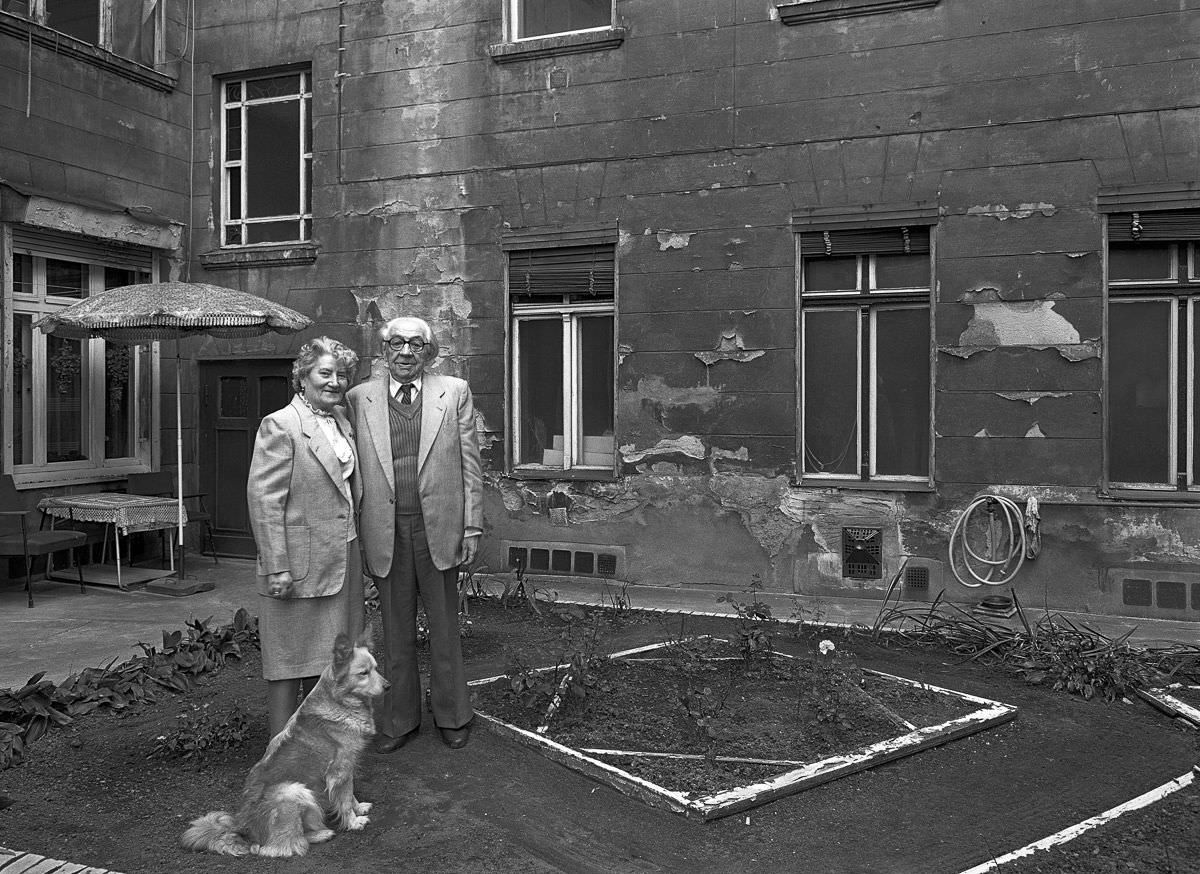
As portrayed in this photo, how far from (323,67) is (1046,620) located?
27.8ft

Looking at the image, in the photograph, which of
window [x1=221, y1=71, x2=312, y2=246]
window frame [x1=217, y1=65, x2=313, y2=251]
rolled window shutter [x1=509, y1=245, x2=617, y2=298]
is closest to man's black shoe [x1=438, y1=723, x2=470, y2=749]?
rolled window shutter [x1=509, y1=245, x2=617, y2=298]

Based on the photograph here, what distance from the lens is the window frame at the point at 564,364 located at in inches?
371

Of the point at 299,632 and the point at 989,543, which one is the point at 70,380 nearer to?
the point at 299,632

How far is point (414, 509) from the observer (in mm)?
4621

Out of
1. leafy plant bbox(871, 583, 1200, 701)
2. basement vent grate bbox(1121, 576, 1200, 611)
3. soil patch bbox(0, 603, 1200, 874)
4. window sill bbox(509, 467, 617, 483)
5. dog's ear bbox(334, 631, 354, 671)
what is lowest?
soil patch bbox(0, 603, 1200, 874)

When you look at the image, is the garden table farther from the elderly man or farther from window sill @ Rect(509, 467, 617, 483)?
the elderly man

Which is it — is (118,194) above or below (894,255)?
above

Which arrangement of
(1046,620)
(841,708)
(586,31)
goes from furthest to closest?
(586,31), (1046,620), (841,708)

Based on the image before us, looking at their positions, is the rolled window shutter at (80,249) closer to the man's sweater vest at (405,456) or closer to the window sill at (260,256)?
the window sill at (260,256)

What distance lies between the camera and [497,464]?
9.62 metres

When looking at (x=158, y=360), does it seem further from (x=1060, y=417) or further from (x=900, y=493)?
(x=1060, y=417)

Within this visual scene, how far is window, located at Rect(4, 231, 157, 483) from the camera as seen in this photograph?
919 centimetres

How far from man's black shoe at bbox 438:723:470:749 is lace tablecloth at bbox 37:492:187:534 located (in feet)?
17.0

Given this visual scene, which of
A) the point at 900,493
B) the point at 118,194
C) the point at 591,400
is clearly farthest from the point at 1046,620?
the point at 118,194
